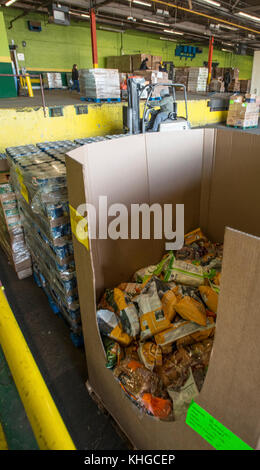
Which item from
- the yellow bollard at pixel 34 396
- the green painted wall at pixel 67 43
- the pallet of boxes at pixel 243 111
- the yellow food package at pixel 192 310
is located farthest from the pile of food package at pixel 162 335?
the green painted wall at pixel 67 43

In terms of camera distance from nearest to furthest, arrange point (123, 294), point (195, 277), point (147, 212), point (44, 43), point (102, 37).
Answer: point (123, 294) < point (195, 277) < point (147, 212) < point (44, 43) < point (102, 37)

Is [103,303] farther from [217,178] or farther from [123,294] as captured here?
[217,178]

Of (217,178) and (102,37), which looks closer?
(217,178)

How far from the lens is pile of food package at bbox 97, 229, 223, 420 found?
134 cm

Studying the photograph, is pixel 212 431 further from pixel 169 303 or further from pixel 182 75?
pixel 182 75

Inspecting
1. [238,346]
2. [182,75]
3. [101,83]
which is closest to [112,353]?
[238,346]

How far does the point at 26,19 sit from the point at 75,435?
16.3m

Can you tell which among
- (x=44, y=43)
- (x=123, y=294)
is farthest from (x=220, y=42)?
(x=123, y=294)

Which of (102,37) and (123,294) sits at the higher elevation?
(102,37)

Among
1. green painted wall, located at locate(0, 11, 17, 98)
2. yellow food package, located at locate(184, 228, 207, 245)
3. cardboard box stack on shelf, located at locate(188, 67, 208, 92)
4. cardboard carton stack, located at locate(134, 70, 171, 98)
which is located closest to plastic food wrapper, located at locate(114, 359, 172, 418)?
yellow food package, located at locate(184, 228, 207, 245)

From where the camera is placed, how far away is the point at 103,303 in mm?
1899

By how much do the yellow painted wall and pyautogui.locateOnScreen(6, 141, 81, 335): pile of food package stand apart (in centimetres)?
263

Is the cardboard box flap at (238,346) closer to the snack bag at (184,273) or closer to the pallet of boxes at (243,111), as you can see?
the snack bag at (184,273)

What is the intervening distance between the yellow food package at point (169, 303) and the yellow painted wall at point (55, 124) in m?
4.54
